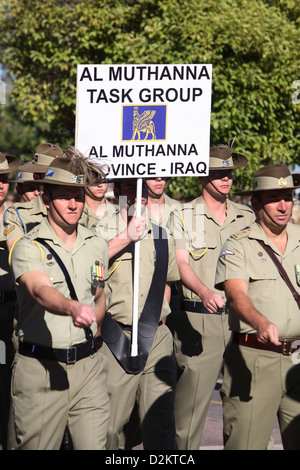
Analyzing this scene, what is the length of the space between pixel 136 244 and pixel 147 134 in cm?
95

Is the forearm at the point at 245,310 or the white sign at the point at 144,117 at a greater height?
the white sign at the point at 144,117

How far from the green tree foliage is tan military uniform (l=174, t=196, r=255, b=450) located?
8335mm

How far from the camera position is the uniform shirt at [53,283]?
5383 millimetres

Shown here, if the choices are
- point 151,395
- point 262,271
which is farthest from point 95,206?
point 262,271

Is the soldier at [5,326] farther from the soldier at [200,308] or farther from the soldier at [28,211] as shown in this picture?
the soldier at [200,308]

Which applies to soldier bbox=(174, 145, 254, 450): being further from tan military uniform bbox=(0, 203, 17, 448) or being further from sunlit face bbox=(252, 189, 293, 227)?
tan military uniform bbox=(0, 203, 17, 448)

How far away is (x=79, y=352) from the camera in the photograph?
5.52m

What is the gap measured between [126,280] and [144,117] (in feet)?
4.20

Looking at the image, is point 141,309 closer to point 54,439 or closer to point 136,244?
point 136,244

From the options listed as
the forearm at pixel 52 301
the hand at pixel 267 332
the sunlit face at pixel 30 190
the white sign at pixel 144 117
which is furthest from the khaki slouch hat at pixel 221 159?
the forearm at pixel 52 301

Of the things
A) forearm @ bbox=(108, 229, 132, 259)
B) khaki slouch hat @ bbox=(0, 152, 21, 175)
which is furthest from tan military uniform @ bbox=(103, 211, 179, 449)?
khaki slouch hat @ bbox=(0, 152, 21, 175)

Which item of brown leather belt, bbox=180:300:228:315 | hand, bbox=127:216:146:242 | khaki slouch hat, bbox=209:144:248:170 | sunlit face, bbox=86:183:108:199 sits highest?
khaki slouch hat, bbox=209:144:248:170

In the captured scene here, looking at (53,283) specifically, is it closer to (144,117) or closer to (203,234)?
(144,117)

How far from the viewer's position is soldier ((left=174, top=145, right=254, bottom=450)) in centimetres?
734
